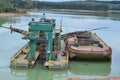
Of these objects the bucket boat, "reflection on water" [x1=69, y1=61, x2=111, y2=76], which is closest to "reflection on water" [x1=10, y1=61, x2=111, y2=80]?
"reflection on water" [x1=69, y1=61, x2=111, y2=76]

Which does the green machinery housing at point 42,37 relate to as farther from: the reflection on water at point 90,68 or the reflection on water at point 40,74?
the reflection on water at point 90,68

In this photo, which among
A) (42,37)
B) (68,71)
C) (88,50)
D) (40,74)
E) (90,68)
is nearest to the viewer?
(40,74)

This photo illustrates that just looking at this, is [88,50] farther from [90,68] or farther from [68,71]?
[68,71]

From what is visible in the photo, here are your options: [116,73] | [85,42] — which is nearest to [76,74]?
[116,73]

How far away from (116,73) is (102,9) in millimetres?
147823

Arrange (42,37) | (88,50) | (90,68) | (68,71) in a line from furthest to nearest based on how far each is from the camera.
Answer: (88,50)
(90,68)
(42,37)
(68,71)

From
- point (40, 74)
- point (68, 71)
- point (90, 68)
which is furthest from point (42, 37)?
point (90, 68)

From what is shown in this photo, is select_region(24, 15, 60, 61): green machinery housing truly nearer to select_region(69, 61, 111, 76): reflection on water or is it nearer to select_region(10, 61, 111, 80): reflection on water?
select_region(10, 61, 111, 80): reflection on water

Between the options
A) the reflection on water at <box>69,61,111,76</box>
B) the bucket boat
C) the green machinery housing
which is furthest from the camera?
the bucket boat

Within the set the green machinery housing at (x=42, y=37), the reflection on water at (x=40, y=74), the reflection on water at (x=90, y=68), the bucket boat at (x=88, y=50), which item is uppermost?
the green machinery housing at (x=42, y=37)

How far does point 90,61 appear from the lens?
29.5 meters

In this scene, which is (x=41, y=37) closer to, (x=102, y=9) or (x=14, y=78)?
(x=14, y=78)

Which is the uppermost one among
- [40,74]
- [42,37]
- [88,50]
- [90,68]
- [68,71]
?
[42,37]

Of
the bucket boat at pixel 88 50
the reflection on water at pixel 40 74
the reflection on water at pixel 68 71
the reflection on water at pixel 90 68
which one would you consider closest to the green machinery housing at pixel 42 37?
the reflection on water at pixel 68 71
